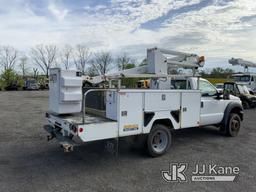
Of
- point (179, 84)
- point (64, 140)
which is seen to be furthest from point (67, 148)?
point (179, 84)

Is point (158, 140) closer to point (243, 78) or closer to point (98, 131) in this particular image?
point (98, 131)

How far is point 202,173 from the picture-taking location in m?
4.72

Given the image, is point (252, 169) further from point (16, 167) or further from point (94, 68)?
point (94, 68)

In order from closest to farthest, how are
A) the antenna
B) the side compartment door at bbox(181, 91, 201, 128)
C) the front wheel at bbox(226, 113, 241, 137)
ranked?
1. the side compartment door at bbox(181, 91, 201, 128)
2. the front wheel at bbox(226, 113, 241, 137)
3. the antenna

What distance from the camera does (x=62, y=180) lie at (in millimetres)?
4242

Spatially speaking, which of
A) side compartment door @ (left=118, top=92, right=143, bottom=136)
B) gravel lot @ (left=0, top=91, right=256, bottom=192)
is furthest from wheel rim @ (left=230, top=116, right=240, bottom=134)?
side compartment door @ (left=118, top=92, right=143, bottom=136)

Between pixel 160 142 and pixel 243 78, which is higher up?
pixel 243 78

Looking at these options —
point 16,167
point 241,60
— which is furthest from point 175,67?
point 241,60

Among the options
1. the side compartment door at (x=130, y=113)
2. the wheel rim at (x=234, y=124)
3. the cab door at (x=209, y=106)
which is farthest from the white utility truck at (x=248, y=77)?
the side compartment door at (x=130, y=113)

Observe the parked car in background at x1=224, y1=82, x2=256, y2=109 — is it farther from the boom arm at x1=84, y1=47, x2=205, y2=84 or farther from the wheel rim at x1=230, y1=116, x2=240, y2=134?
the boom arm at x1=84, y1=47, x2=205, y2=84

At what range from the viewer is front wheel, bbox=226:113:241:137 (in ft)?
24.7

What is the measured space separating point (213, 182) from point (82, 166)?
8.69 feet

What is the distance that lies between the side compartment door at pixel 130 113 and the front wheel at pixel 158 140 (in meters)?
0.47

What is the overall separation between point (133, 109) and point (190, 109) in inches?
72.5
